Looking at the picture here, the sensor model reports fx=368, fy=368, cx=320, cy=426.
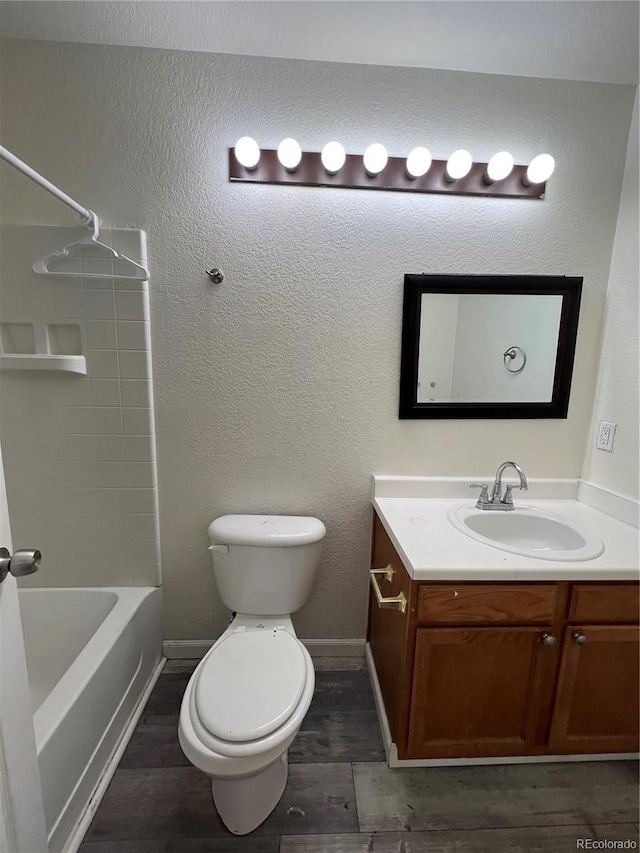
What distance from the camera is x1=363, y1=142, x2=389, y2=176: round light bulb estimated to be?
1.27m

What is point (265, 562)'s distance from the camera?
1376mm

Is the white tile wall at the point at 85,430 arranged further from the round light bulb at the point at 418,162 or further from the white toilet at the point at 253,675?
the round light bulb at the point at 418,162

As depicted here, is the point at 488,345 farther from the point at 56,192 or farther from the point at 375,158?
the point at 56,192

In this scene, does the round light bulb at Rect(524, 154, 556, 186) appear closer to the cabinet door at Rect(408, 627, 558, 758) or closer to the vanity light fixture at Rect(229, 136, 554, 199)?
the vanity light fixture at Rect(229, 136, 554, 199)

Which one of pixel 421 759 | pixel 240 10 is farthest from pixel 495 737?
pixel 240 10

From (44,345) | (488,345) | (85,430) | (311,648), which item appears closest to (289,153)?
(488,345)

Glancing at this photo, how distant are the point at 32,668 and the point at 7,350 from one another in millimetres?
1209

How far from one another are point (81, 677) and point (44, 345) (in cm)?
113

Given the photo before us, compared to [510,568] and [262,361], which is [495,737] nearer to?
[510,568]

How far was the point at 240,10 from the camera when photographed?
115 cm

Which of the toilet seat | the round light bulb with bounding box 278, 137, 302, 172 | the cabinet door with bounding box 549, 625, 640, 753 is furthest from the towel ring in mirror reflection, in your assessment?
the toilet seat

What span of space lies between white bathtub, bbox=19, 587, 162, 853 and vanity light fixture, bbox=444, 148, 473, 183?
6.51 feet

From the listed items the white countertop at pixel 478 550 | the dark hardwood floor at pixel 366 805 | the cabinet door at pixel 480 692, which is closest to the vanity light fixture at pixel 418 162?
the white countertop at pixel 478 550

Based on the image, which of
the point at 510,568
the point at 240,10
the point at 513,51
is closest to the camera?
the point at 510,568
